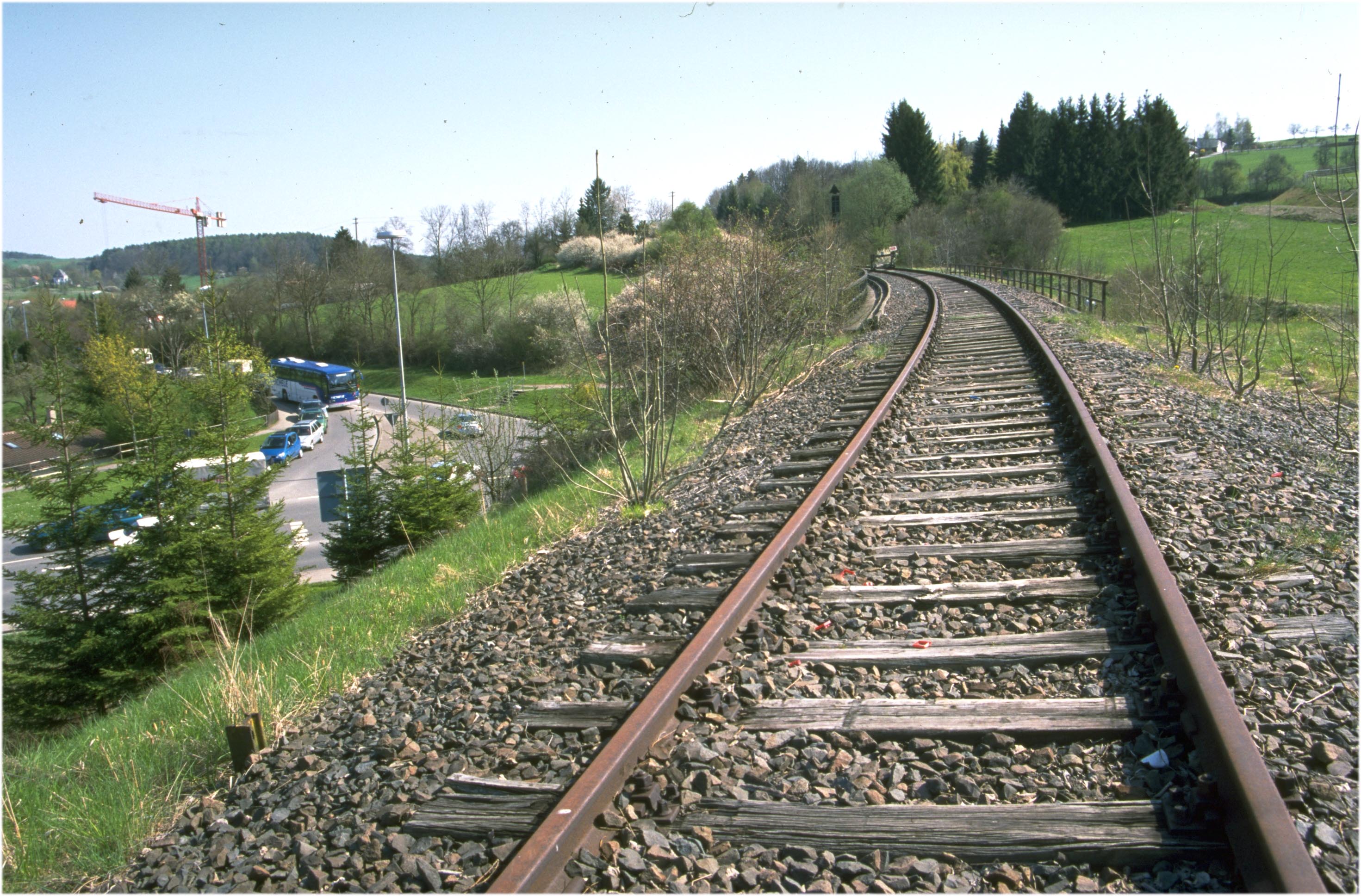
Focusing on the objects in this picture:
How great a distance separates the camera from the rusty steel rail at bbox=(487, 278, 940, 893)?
2.11m

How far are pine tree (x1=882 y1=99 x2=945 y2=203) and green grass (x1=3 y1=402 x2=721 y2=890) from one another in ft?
268

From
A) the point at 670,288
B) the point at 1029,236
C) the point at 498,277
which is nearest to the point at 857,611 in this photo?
the point at 670,288

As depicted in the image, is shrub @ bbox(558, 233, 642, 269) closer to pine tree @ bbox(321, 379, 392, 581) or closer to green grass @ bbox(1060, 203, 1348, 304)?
pine tree @ bbox(321, 379, 392, 581)

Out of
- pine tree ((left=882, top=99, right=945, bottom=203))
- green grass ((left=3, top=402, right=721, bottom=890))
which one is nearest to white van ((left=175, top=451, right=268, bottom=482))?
green grass ((left=3, top=402, right=721, bottom=890))

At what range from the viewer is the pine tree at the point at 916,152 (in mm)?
81250

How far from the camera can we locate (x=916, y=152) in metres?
81.6

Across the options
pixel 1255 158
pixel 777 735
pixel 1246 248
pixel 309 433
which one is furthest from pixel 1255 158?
pixel 309 433

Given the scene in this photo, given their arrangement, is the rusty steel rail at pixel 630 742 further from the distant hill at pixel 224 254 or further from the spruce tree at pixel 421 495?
the distant hill at pixel 224 254

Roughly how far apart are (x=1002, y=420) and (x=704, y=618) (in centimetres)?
470

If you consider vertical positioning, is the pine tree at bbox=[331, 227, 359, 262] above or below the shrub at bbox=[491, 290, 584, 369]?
above

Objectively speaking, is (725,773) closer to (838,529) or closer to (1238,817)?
(1238,817)

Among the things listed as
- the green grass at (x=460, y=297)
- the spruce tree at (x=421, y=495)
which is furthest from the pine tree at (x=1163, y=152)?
the spruce tree at (x=421, y=495)

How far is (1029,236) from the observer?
173 ft

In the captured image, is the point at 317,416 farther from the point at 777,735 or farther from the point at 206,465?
the point at 777,735
